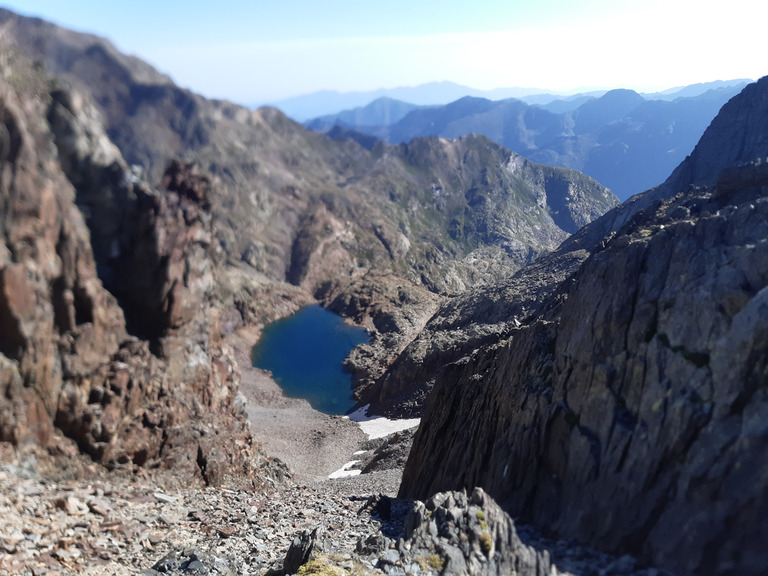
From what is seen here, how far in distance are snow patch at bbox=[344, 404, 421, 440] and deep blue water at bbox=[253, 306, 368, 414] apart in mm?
9103

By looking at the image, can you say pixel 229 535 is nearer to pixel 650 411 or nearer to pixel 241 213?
pixel 650 411

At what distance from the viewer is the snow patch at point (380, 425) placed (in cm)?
7031

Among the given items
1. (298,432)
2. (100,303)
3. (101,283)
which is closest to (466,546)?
(100,303)

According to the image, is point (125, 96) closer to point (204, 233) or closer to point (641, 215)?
point (204, 233)

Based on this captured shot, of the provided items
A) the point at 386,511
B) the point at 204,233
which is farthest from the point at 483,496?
the point at 204,233

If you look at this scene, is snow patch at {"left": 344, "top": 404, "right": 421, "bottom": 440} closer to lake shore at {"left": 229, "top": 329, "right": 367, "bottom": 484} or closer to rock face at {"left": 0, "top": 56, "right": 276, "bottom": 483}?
lake shore at {"left": 229, "top": 329, "right": 367, "bottom": 484}

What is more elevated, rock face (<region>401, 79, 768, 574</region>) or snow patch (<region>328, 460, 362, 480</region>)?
rock face (<region>401, 79, 768, 574</region>)

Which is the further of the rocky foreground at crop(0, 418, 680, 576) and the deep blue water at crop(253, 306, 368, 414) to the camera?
the deep blue water at crop(253, 306, 368, 414)

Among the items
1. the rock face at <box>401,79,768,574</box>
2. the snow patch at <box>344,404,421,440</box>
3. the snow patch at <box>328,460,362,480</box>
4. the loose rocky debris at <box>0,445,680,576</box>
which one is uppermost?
the rock face at <box>401,79,768,574</box>

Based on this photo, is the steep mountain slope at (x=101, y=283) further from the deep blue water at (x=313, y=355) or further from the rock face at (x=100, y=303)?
the deep blue water at (x=313, y=355)

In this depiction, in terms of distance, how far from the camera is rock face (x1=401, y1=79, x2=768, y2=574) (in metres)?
14.4

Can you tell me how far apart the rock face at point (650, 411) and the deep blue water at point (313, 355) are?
65310mm

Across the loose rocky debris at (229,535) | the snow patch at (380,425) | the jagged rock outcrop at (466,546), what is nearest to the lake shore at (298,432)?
the snow patch at (380,425)

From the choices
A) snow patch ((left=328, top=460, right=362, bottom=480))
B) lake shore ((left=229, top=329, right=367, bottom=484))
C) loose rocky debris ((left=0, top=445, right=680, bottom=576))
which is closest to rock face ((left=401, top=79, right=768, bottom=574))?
loose rocky debris ((left=0, top=445, right=680, bottom=576))
